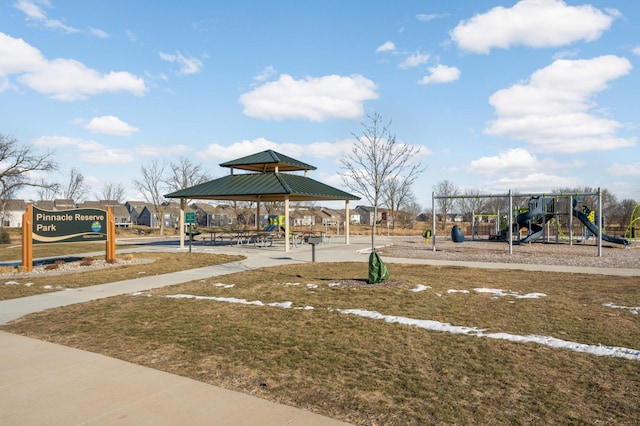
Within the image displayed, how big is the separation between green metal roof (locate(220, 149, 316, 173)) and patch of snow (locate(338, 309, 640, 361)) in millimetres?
17912

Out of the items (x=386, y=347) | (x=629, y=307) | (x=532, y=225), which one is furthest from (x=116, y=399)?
(x=532, y=225)

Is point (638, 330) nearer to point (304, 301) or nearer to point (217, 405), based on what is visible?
point (304, 301)

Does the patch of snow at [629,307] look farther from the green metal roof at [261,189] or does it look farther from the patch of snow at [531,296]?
the green metal roof at [261,189]

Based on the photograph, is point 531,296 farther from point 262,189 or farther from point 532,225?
point 532,225

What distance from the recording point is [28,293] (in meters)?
10.0

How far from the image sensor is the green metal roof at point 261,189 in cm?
2141

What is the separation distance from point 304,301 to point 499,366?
4419 millimetres

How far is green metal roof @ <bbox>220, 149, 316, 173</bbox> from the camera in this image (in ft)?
80.2

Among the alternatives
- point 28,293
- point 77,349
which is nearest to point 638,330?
point 77,349

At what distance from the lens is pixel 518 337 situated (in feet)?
19.1

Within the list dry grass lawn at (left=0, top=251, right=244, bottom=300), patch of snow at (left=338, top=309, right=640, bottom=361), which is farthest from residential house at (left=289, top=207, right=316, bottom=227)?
patch of snow at (left=338, top=309, right=640, bottom=361)

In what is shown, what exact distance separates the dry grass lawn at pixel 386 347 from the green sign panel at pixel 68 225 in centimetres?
732

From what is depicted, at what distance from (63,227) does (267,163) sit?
11.7m

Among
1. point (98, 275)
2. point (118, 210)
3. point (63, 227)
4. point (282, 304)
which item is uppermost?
point (118, 210)
